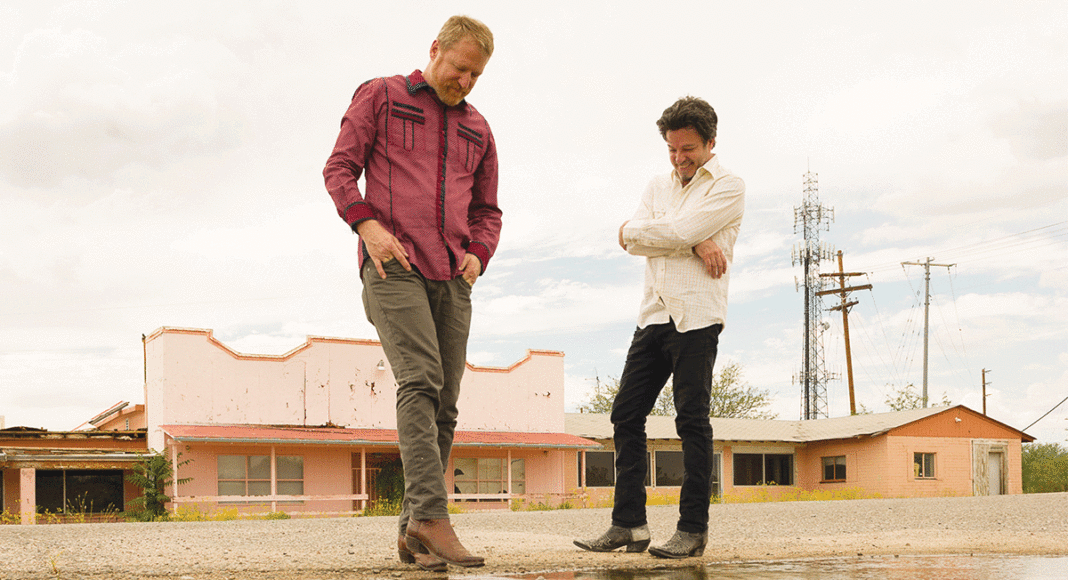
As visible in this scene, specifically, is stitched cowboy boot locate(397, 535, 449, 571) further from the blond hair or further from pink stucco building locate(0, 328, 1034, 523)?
pink stucco building locate(0, 328, 1034, 523)

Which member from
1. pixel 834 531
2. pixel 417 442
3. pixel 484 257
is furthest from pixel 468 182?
pixel 834 531

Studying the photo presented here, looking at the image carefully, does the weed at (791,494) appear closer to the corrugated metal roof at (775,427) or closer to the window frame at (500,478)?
the corrugated metal roof at (775,427)

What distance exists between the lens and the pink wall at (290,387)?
69.1ft

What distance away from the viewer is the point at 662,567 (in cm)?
311

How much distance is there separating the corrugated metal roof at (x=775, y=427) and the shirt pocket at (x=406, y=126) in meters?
25.7

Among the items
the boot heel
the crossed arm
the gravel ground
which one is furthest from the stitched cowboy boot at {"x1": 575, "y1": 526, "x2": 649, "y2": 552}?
the crossed arm

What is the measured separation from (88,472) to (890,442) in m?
24.3

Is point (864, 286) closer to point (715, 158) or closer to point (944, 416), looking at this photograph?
point (944, 416)

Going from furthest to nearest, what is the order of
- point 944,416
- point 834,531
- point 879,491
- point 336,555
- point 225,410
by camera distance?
point 944,416 → point 879,491 → point 225,410 → point 834,531 → point 336,555

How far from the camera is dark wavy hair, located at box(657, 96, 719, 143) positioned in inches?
147

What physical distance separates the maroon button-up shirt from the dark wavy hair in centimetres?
84

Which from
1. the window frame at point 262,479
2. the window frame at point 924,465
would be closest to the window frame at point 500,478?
the window frame at point 262,479

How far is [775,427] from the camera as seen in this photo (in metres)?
34.7

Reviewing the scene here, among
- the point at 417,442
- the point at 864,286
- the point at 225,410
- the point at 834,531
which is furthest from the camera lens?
the point at 864,286
